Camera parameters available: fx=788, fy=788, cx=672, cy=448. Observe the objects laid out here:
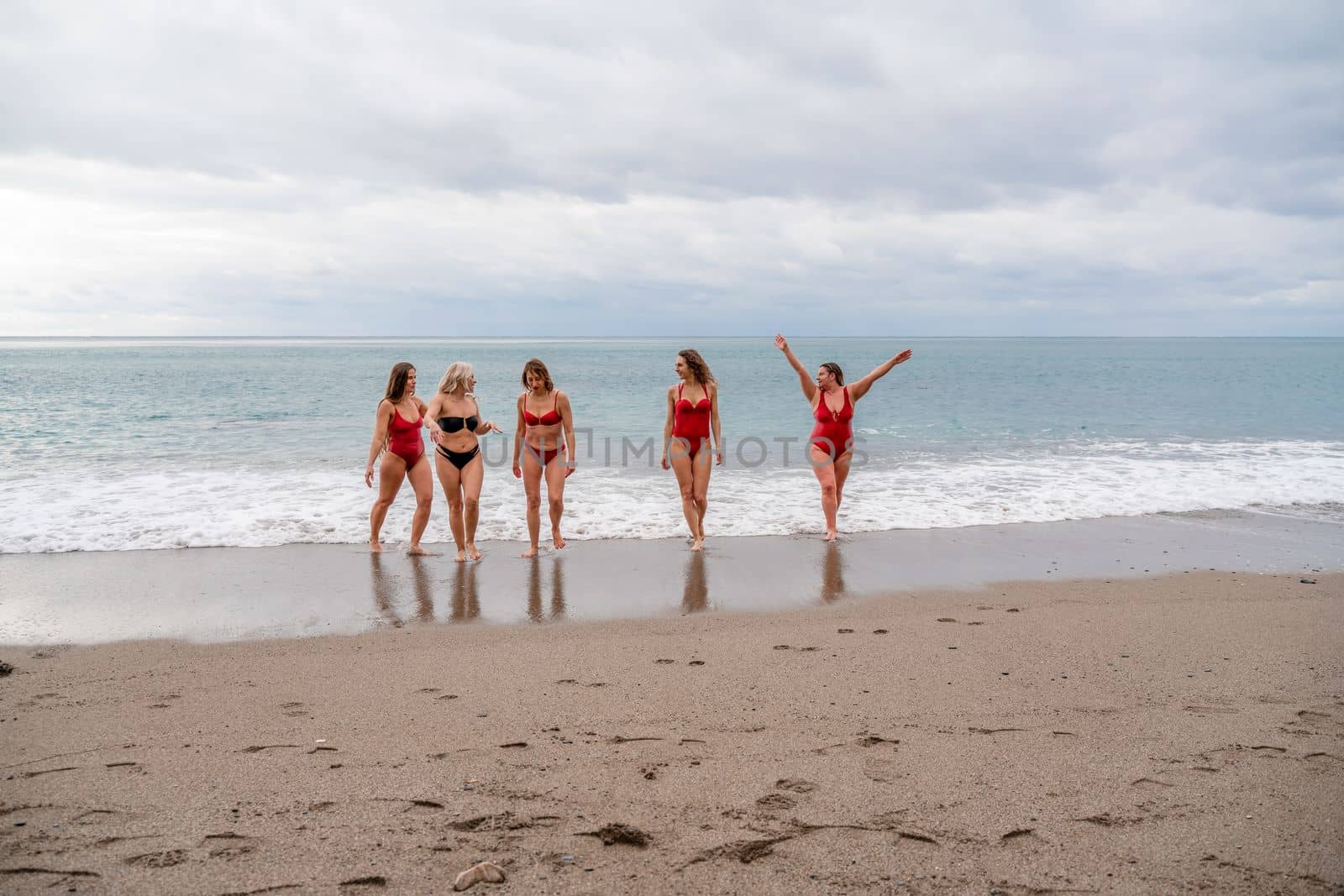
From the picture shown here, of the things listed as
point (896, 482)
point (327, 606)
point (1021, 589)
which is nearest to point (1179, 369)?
point (896, 482)

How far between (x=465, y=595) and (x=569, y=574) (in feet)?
3.28

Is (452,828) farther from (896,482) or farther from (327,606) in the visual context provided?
(896,482)

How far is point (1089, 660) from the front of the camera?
186 inches

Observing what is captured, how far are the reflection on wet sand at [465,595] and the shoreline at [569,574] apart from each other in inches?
0.8

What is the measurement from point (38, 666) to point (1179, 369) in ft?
197

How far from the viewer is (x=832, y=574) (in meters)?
7.03

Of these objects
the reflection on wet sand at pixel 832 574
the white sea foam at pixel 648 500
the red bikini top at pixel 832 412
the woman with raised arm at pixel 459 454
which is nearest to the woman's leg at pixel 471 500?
the woman with raised arm at pixel 459 454

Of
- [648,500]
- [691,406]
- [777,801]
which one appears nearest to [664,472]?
[648,500]

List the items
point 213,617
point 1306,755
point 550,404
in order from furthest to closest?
point 550,404, point 213,617, point 1306,755

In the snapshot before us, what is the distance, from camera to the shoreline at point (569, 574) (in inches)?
230

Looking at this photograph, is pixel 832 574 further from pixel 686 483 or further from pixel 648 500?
pixel 648 500

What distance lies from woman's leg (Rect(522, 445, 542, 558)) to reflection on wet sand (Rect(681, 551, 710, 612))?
160 centimetres

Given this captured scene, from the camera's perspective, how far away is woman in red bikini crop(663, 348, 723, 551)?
26.9 feet

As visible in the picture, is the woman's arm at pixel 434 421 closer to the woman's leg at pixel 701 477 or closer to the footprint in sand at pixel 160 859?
the woman's leg at pixel 701 477
